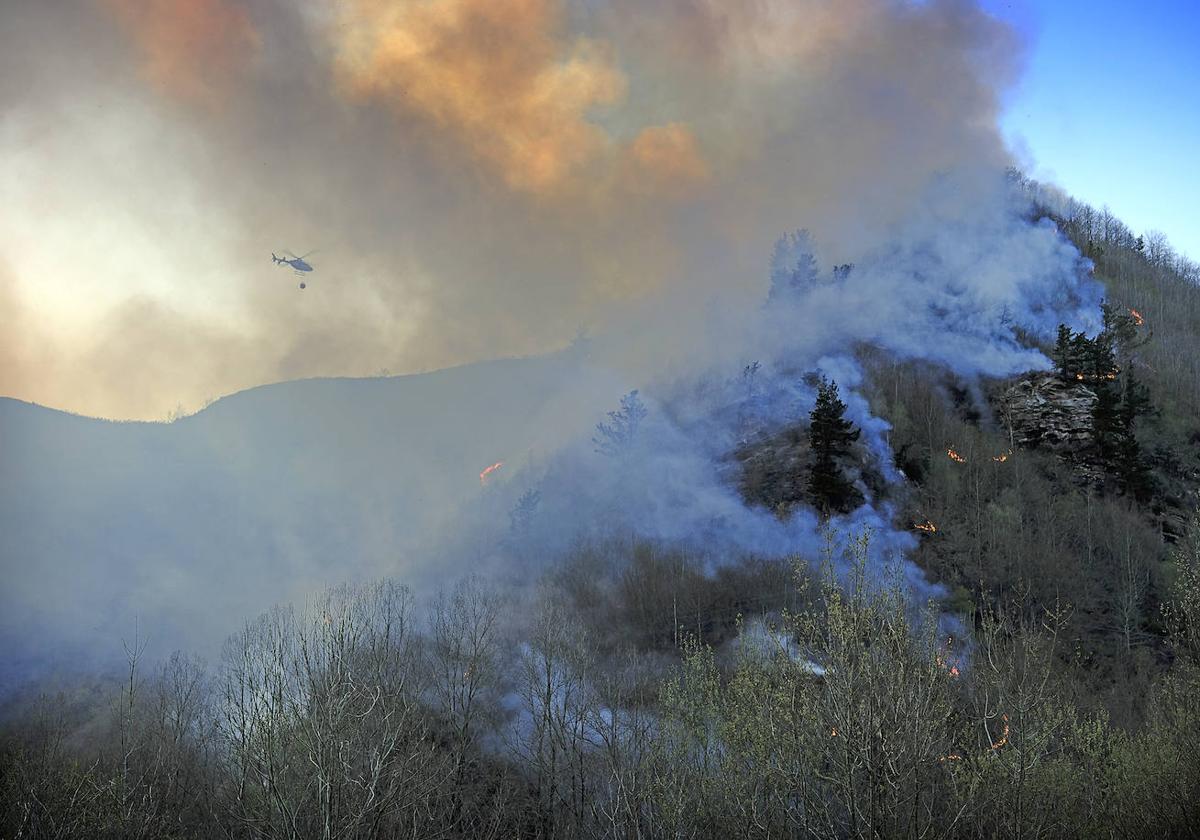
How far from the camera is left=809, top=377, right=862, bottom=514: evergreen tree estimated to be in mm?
61031

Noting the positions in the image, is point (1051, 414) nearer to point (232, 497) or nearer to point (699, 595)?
point (699, 595)

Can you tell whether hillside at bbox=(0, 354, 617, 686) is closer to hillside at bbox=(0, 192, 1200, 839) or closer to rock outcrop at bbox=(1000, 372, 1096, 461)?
hillside at bbox=(0, 192, 1200, 839)

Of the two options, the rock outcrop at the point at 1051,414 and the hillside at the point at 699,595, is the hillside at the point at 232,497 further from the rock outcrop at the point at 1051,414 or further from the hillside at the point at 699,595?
the rock outcrop at the point at 1051,414

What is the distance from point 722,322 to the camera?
11238 centimetres

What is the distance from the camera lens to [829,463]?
61.7 meters

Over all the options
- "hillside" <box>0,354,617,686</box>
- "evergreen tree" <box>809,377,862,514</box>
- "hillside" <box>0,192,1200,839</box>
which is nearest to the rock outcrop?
"hillside" <box>0,192,1200,839</box>

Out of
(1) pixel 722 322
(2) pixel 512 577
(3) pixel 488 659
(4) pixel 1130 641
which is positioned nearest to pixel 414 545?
(2) pixel 512 577

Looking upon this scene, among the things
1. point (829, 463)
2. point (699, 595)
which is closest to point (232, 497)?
point (699, 595)

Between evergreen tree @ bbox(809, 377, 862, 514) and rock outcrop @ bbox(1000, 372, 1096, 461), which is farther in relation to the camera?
rock outcrop @ bbox(1000, 372, 1096, 461)

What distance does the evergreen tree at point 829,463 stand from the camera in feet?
200

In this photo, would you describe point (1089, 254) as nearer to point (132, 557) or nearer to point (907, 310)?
point (907, 310)

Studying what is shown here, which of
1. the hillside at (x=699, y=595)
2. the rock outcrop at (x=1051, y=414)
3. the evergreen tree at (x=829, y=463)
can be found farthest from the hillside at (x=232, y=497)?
the rock outcrop at (x=1051, y=414)

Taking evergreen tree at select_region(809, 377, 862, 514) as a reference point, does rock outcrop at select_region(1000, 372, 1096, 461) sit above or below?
above

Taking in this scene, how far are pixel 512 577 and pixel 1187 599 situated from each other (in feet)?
A: 165
